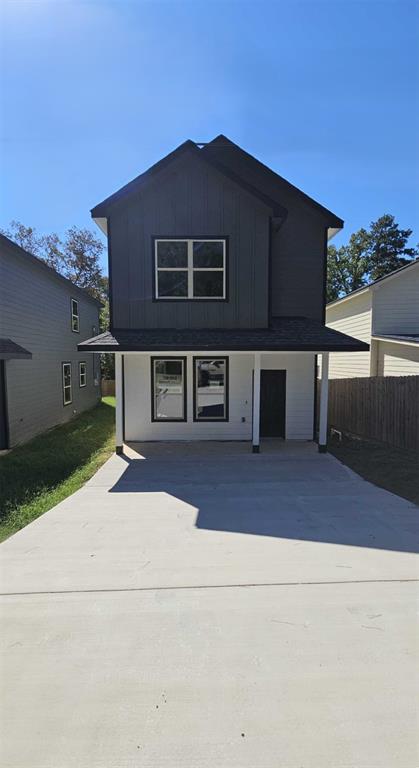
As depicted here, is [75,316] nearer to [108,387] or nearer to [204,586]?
[108,387]

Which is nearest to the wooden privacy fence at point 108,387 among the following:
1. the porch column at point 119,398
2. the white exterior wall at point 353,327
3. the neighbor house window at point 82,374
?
the neighbor house window at point 82,374

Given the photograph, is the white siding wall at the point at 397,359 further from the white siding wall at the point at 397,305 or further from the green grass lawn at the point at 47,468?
the green grass lawn at the point at 47,468

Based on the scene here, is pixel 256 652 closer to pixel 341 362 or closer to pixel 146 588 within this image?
pixel 146 588

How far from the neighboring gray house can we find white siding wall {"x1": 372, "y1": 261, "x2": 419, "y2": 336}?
1124 centimetres

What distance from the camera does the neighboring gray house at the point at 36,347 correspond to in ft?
35.6

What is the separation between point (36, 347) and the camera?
1320 centimetres

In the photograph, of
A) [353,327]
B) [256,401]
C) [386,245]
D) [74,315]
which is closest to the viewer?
[256,401]

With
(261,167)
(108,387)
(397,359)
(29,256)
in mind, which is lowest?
(108,387)

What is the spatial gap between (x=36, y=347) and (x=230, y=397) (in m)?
6.67

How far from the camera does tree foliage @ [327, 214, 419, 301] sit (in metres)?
38.5

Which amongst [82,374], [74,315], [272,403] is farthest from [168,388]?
[82,374]

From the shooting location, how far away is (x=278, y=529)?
5117mm

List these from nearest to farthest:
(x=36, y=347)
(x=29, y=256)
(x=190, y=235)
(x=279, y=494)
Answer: (x=279, y=494) < (x=190, y=235) < (x=29, y=256) < (x=36, y=347)

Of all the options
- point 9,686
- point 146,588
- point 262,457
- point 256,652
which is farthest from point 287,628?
point 262,457
